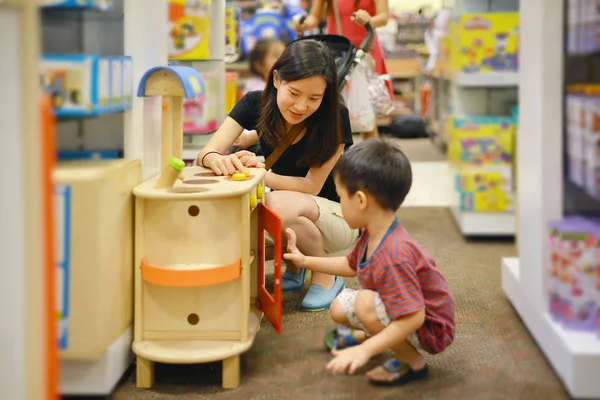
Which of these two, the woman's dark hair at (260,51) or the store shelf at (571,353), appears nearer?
the store shelf at (571,353)

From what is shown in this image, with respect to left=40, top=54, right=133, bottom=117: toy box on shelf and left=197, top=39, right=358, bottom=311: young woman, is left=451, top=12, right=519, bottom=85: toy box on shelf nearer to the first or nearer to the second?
left=197, top=39, right=358, bottom=311: young woman

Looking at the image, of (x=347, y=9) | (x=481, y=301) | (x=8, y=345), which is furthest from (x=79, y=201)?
(x=347, y=9)

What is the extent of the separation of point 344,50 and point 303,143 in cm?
85

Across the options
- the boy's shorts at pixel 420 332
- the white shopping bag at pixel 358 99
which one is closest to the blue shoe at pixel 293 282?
the boy's shorts at pixel 420 332

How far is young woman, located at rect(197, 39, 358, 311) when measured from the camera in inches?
73.4

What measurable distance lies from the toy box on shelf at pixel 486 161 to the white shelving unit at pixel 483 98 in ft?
0.14

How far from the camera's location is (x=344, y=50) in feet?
9.09

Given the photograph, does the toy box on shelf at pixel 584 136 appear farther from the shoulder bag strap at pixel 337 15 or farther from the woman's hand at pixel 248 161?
the shoulder bag strap at pixel 337 15

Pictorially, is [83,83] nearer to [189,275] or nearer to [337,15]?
[189,275]

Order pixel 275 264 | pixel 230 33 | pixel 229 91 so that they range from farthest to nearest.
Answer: pixel 230 33 → pixel 229 91 → pixel 275 264

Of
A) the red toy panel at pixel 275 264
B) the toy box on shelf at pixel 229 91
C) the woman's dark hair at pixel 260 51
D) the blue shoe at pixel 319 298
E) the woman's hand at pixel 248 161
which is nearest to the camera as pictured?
the red toy panel at pixel 275 264

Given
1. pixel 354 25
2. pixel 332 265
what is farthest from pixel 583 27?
pixel 354 25

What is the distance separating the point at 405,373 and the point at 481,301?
0.67 m

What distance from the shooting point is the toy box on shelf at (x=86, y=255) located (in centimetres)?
131
